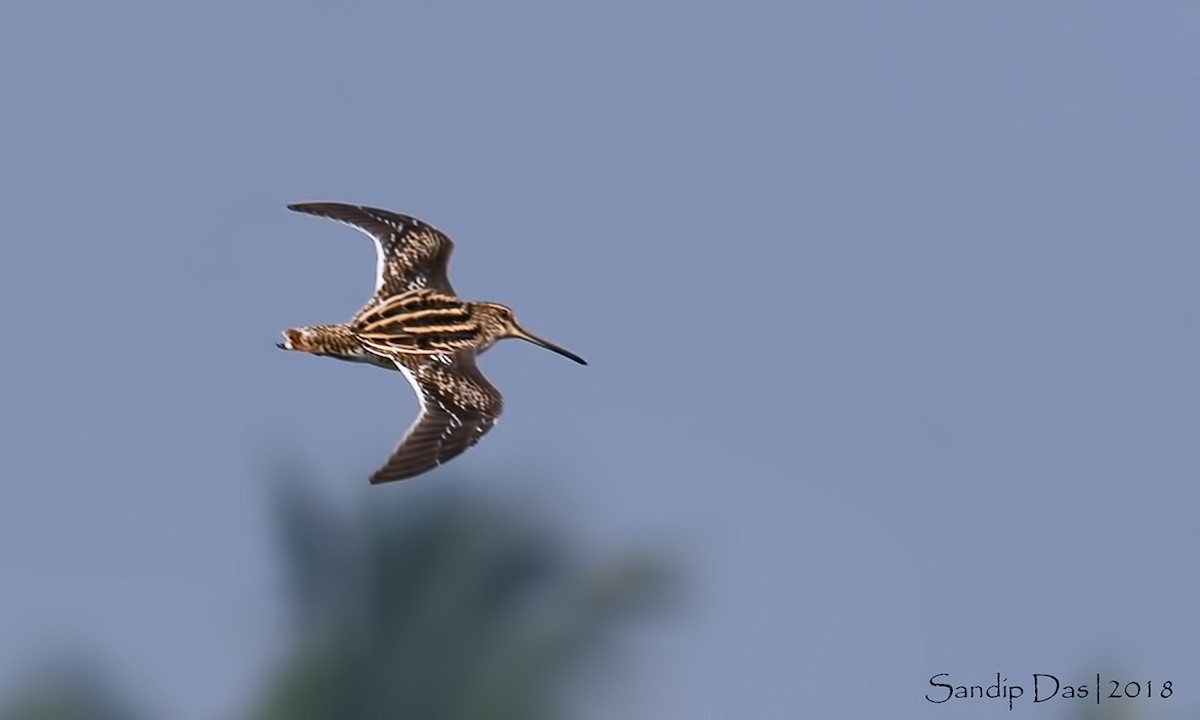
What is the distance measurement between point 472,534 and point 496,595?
582mm

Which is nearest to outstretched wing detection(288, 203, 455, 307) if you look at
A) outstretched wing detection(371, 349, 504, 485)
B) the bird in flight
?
the bird in flight

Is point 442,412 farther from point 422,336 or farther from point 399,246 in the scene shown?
point 399,246

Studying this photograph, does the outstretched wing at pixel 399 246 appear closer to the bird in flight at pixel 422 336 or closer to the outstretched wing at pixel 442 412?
the bird in flight at pixel 422 336

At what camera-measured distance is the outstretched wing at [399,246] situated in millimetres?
27859

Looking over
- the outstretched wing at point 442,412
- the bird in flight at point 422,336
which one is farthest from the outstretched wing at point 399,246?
the outstretched wing at point 442,412

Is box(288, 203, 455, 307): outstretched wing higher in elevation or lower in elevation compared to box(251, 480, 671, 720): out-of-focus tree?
higher

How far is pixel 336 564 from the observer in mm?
27344

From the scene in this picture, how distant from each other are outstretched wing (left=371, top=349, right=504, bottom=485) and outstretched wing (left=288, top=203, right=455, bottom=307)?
1524 millimetres

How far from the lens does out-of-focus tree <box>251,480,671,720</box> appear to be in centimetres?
2689

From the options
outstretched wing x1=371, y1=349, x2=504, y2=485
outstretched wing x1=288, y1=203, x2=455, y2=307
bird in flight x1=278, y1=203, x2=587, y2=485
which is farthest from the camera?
outstretched wing x1=288, y1=203, x2=455, y2=307

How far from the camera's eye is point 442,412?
82.3ft

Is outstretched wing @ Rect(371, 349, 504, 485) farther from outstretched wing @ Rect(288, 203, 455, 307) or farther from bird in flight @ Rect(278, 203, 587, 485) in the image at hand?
outstretched wing @ Rect(288, 203, 455, 307)

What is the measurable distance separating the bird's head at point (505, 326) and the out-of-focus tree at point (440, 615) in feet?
4.87

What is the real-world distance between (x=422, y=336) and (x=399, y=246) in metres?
1.98
